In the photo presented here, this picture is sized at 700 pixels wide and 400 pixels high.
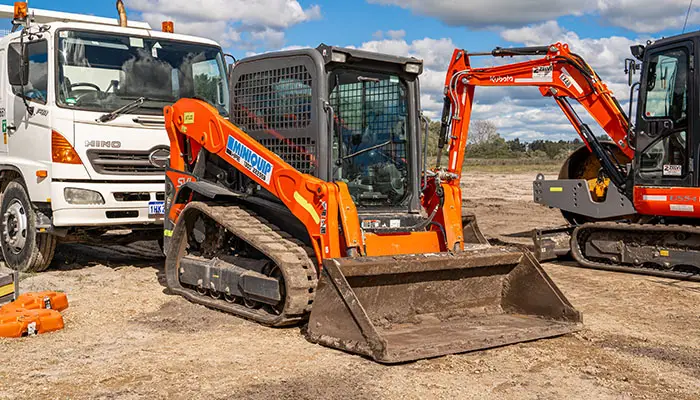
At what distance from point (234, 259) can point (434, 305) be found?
6.78 feet

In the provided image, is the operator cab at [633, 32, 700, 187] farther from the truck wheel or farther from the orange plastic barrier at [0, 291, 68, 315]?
the truck wheel

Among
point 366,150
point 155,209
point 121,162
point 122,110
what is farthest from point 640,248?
point 122,110

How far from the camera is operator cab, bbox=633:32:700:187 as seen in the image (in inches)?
392

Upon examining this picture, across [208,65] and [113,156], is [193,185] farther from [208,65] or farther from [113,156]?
[208,65]

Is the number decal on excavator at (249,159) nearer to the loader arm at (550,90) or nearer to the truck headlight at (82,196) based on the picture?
the truck headlight at (82,196)

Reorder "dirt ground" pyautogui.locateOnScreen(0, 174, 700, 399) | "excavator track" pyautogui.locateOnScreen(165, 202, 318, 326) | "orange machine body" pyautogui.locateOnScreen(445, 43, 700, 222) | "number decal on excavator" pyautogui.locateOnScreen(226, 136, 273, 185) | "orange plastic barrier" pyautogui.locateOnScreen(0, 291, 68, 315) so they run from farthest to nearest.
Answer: "orange machine body" pyautogui.locateOnScreen(445, 43, 700, 222)
"number decal on excavator" pyautogui.locateOnScreen(226, 136, 273, 185)
"orange plastic barrier" pyautogui.locateOnScreen(0, 291, 68, 315)
"excavator track" pyautogui.locateOnScreen(165, 202, 318, 326)
"dirt ground" pyautogui.locateOnScreen(0, 174, 700, 399)

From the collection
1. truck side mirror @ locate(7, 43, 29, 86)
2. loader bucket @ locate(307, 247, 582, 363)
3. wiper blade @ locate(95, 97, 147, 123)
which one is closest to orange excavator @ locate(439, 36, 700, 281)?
loader bucket @ locate(307, 247, 582, 363)

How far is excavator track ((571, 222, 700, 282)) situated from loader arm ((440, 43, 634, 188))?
0.73 metres

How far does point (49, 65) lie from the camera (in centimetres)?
926

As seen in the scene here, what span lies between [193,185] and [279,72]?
1542mm

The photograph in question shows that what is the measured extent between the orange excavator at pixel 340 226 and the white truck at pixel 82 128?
1.22 metres

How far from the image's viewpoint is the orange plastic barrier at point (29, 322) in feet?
21.9

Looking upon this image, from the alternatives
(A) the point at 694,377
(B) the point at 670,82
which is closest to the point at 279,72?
(A) the point at 694,377

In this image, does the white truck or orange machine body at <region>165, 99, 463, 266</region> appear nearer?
orange machine body at <region>165, 99, 463, 266</region>
